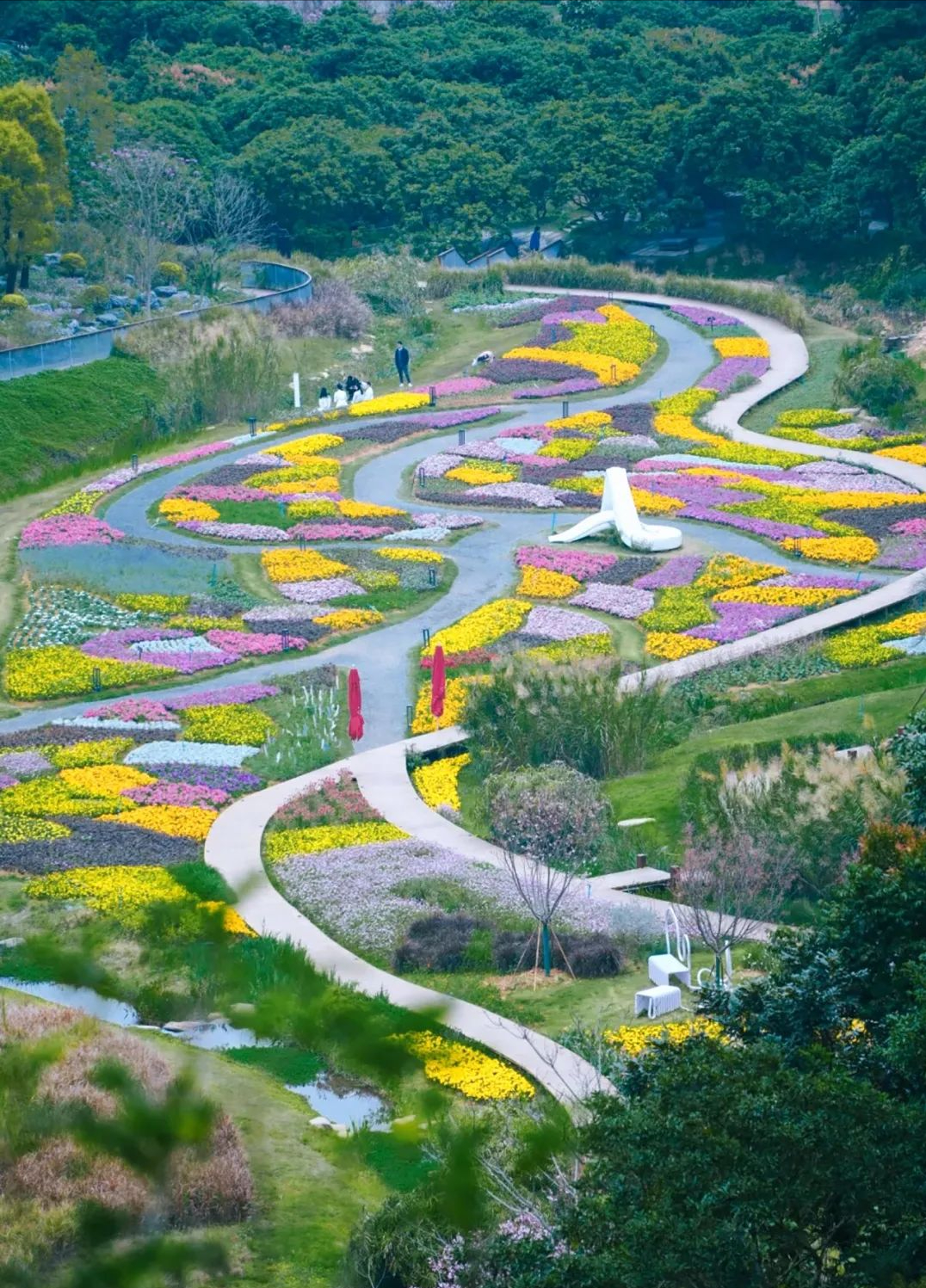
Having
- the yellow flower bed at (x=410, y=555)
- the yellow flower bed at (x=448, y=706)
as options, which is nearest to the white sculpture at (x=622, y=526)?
the yellow flower bed at (x=410, y=555)

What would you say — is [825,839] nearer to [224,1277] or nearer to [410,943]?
[410,943]

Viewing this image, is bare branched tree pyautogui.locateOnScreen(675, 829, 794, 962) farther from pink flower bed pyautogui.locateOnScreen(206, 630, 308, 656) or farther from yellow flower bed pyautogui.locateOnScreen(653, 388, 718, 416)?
yellow flower bed pyautogui.locateOnScreen(653, 388, 718, 416)

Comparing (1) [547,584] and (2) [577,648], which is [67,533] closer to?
(1) [547,584]

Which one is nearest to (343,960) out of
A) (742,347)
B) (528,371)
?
(528,371)

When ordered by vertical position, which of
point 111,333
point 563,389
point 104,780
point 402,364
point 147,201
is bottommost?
point 104,780

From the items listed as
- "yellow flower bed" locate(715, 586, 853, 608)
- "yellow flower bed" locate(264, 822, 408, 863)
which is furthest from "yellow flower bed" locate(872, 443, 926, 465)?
"yellow flower bed" locate(264, 822, 408, 863)

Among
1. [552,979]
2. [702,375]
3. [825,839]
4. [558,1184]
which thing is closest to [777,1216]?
[558,1184]
